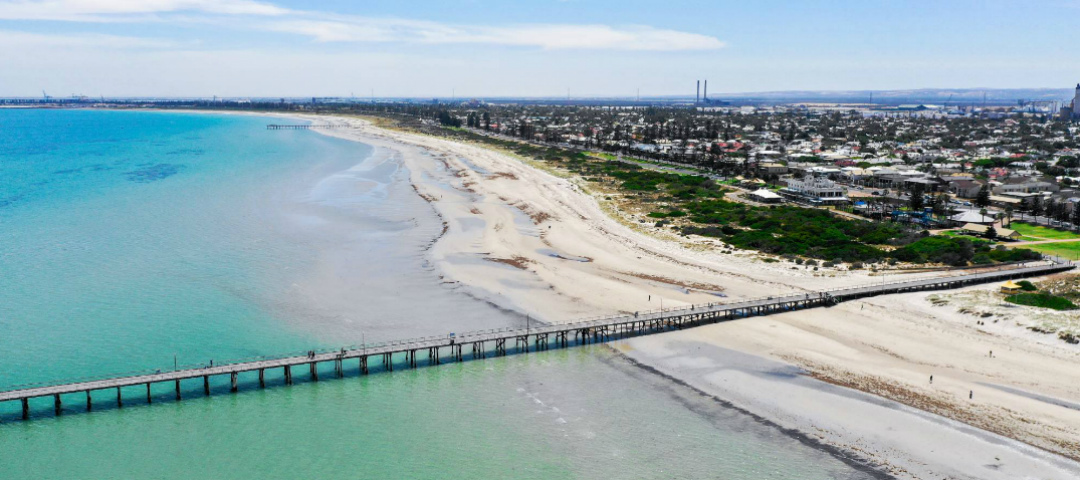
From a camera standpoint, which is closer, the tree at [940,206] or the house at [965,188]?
the tree at [940,206]

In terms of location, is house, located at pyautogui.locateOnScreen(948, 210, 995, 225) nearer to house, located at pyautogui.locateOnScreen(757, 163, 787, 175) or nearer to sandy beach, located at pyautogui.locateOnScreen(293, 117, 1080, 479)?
sandy beach, located at pyautogui.locateOnScreen(293, 117, 1080, 479)

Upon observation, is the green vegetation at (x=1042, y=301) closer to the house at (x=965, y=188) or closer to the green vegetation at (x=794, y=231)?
the green vegetation at (x=794, y=231)

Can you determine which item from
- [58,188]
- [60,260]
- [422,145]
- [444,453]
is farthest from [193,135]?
[444,453]

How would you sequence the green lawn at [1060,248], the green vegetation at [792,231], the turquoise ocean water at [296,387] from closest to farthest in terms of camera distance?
1. the turquoise ocean water at [296,387]
2. the green vegetation at [792,231]
3. the green lawn at [1060,248]

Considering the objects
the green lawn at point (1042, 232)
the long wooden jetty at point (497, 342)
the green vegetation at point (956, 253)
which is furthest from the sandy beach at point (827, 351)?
the green lawn at point (1042, 232)

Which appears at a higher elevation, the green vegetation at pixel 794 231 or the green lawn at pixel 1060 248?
the green vegetation at pixel 794 231

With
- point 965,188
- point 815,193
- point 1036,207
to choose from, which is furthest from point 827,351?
point 965,188

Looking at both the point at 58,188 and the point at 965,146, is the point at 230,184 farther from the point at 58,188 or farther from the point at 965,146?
the point at 965,146
